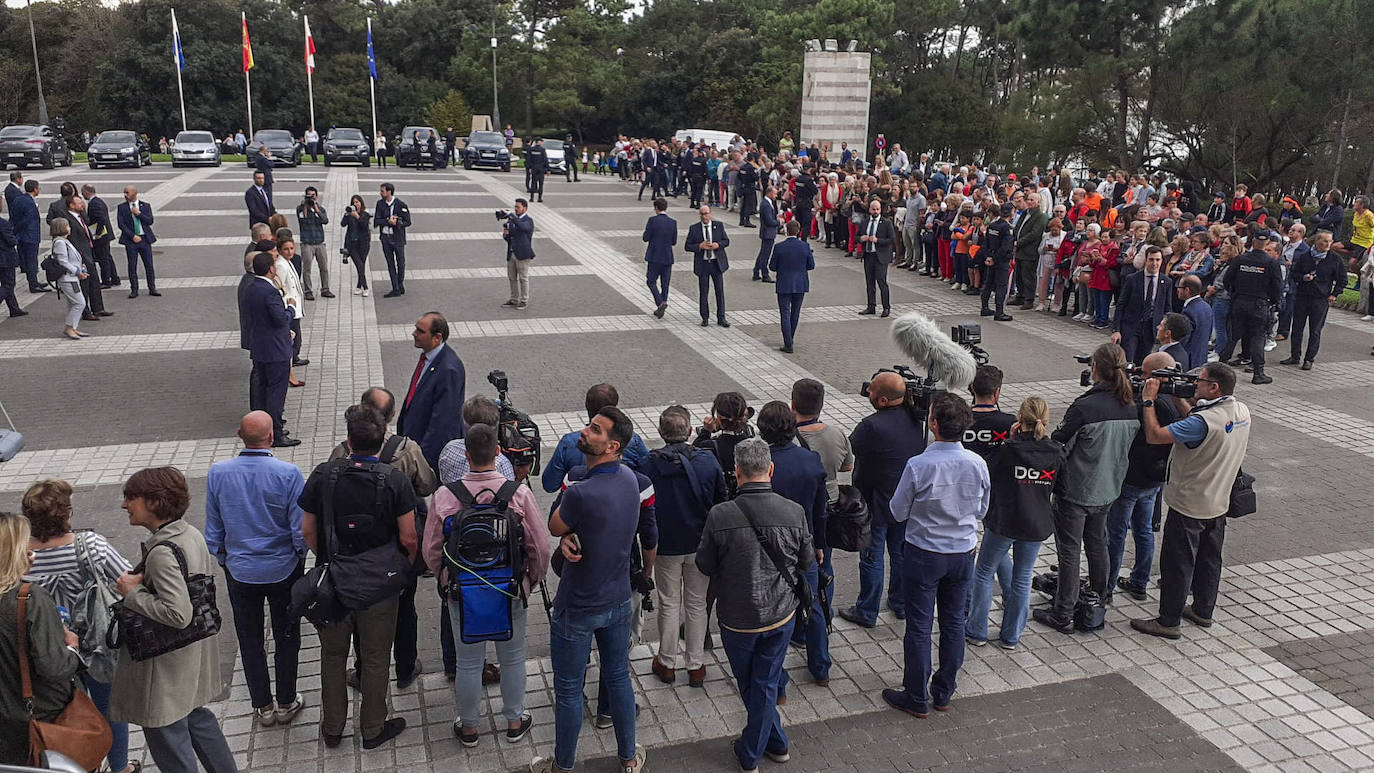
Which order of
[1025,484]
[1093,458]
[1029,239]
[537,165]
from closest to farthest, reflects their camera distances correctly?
[1025,484] → [1093,458] → [1029,239] → [537,165]

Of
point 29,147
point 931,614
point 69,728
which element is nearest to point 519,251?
point 931,614

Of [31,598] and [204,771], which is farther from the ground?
[31,598]

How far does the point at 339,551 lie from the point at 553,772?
151 centimetres

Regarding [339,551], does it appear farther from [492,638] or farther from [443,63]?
[443,63]

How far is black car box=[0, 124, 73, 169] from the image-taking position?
33.3 meters

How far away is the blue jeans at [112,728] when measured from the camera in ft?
15.5

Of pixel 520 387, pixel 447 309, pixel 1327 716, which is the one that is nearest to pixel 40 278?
pixel 447 309

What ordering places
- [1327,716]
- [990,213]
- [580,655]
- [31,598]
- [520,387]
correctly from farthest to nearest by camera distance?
[990,213] < [520,387] < [1327,716] < [580,655] < [31,598]

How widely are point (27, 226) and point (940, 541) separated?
50.6 ft

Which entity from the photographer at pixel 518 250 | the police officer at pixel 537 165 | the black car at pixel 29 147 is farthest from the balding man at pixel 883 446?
the black car at pixel 29 147

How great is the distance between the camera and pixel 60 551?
14.5 ft

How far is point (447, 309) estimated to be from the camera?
1528 centimetres

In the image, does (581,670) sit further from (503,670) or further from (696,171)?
(696,171)

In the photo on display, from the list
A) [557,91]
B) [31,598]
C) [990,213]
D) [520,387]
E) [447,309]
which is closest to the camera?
[31,598]
